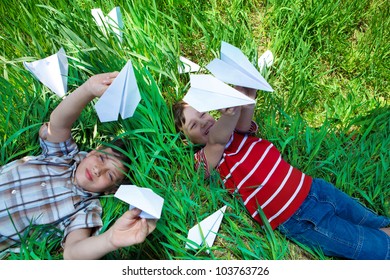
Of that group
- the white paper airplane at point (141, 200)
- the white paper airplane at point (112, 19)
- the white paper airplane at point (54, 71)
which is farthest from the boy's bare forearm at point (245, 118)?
the white paper airplane at point (54, 71)

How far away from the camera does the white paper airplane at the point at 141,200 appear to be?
3.83 ft

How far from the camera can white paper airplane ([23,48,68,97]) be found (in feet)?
5.20

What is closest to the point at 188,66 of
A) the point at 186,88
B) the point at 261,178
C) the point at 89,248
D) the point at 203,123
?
the point at 186,88

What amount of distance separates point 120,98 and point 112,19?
50cm

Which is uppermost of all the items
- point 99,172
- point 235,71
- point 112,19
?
point 112,19

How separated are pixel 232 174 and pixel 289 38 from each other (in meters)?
0.75

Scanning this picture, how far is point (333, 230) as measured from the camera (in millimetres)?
1440

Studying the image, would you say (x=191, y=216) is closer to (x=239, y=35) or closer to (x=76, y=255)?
(x=76, y=255)

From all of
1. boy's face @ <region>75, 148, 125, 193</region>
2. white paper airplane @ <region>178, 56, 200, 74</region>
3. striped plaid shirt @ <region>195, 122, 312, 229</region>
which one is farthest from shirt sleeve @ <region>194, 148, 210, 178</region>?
white paper airplane @ <region>178, 56, 200, 74</region>

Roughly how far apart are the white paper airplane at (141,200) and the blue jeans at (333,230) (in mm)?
515

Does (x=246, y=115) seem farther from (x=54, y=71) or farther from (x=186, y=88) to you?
(x=54, y=71)

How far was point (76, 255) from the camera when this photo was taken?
1.31 meters
